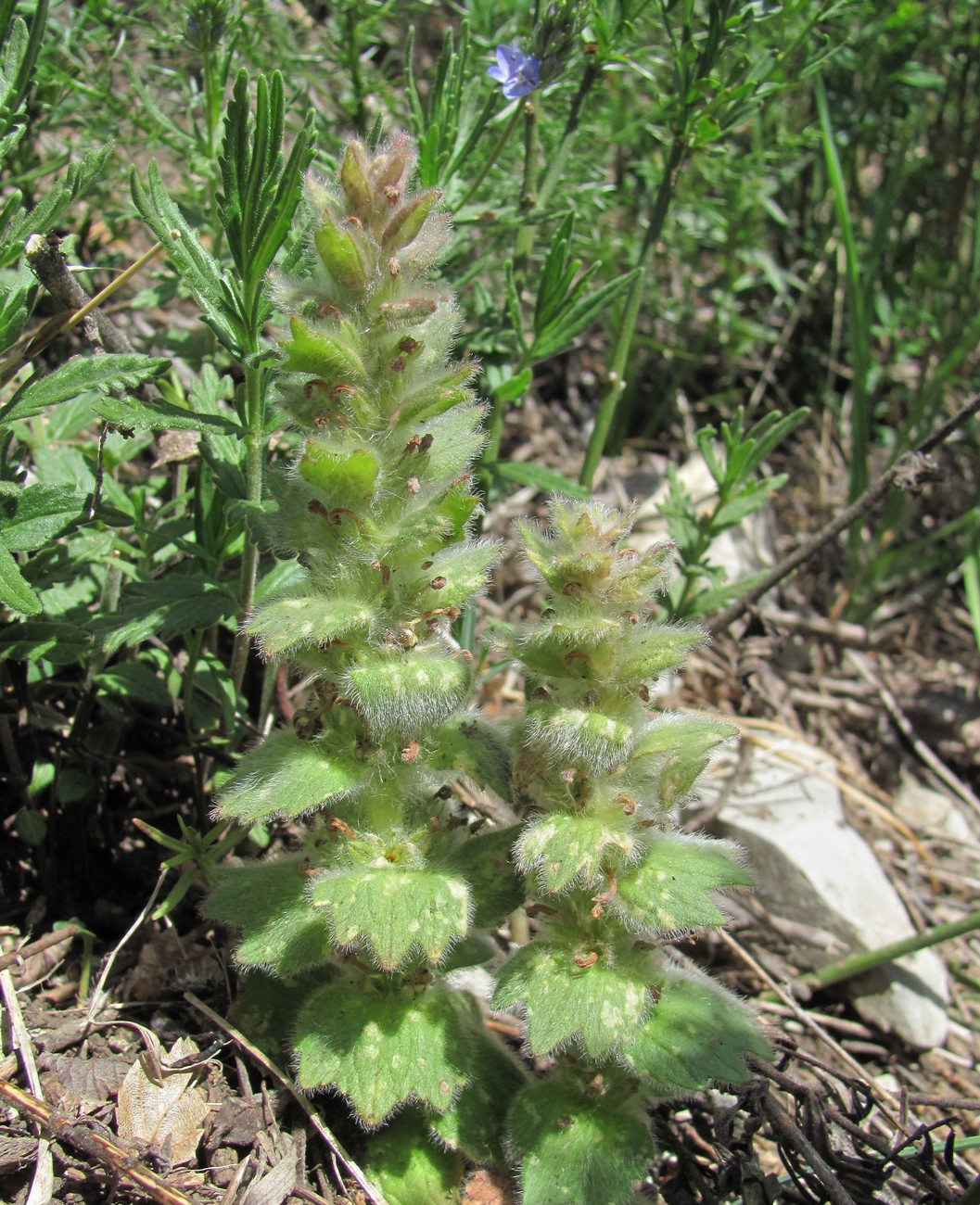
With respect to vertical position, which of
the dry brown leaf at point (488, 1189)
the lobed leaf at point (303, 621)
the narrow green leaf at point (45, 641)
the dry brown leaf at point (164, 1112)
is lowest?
the dry brown leaf at point (488, 1189)

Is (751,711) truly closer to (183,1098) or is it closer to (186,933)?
(186,933)

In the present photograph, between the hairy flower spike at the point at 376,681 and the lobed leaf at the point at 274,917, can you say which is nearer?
the hairy flower spike at the point at 376,681

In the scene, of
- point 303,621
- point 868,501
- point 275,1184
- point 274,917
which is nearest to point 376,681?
point 303,621

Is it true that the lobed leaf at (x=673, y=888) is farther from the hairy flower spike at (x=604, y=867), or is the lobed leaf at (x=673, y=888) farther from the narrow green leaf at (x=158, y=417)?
the narrow green leaf at (x=158, y=417)

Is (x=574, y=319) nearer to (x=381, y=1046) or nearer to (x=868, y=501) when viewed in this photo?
(x=868, y=501)

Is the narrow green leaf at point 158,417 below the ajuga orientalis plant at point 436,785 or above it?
above

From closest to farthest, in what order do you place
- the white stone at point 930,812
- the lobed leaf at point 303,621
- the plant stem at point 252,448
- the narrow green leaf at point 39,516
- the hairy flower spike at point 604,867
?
the lobed leaf at point 303,621 → the hairy flower spike at point 604,867 → the narrow green leaf at point 39,516 → the plant stem at point 252,448 → the white stone at point 930,812

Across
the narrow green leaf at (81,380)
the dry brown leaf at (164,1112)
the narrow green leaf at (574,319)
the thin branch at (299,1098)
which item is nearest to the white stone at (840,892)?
the thin branch at (299,1098)
